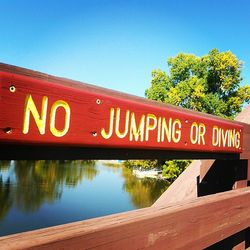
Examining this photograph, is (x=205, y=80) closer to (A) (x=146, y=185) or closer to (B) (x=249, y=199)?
(A) (x=146, y=185)

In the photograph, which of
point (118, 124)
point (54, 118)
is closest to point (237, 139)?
point (118, 124)

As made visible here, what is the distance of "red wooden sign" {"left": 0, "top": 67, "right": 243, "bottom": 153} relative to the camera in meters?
1.15

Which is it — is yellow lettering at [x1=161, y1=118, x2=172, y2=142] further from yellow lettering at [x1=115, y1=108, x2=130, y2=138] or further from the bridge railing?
yellow lettering at [x1=115, y1=108, x2=130, y2=138]

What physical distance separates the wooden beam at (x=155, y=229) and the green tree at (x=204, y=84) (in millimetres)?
23281

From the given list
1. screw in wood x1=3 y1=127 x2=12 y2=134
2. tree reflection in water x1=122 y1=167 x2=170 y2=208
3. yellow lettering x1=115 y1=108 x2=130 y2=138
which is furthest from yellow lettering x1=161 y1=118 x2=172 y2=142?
tree reflection in water x1=122 y1=167 x2=170 y2=208

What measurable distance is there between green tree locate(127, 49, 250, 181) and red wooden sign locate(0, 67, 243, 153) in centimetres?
2364

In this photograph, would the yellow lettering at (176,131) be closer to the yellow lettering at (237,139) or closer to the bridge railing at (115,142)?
the bridge railing at (115,142)

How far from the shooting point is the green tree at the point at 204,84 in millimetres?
25938

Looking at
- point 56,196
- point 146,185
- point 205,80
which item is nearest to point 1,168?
point 56,196

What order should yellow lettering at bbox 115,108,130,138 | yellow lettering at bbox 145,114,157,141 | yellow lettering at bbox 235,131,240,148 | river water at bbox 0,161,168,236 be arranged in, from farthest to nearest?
river water at bbox 0,161,168,236, yellow lettering at bbox 235,131,240,148, yellow lettering at bbox 145,114,157,141, yellow lettering at bbox 115,108,130,138

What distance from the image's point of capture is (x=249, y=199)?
2457mm

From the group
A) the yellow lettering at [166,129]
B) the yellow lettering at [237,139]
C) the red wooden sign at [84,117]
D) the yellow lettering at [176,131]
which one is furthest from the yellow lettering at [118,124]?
the yellow lettering at [237,139]

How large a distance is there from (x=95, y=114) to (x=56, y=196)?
3088cm

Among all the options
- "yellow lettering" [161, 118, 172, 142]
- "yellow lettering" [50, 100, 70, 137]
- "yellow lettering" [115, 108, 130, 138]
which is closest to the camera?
"yellow lettering" [50, 100, 70, 137]
